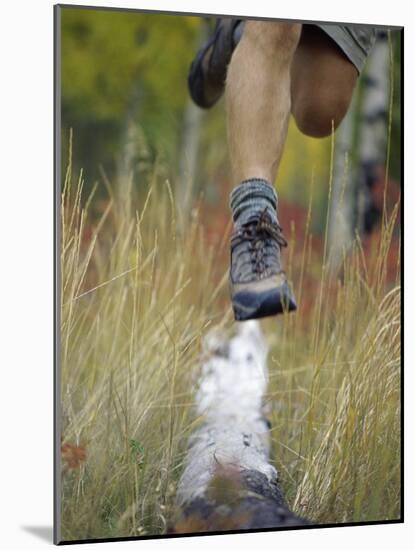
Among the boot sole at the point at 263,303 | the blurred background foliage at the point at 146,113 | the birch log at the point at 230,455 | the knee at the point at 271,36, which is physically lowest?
the birch log at the point at 230,455

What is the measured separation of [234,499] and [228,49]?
4.75 feet

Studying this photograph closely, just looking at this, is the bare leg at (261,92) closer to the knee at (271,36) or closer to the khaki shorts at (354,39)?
the knee at (271,36)

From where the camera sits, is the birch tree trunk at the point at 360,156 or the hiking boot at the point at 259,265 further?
the birch tree trunk at the point at 360,156

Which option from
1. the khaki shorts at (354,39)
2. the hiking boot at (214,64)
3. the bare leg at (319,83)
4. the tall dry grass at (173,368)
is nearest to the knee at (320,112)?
the bare leg at (319,83)

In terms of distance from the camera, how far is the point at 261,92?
476cm

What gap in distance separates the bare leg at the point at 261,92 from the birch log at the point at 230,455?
63cm

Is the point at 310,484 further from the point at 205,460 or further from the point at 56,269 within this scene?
the point at 56,269

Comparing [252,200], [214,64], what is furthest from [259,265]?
[214,64]

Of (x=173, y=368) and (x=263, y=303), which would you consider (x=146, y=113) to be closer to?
(x=263, y=303)

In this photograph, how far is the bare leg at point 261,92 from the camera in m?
4.76

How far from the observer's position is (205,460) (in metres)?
4.73

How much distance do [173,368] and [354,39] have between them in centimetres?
126

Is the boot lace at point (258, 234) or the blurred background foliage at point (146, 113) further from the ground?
the blurred background foliage at point (146, 113)

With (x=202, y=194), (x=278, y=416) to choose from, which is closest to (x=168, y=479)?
(x=278, y=416)
